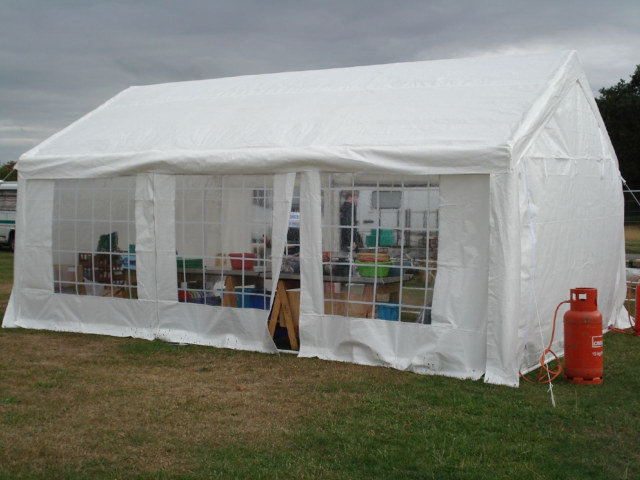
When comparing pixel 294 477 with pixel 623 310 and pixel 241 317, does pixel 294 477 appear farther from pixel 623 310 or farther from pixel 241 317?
pixel 623 310

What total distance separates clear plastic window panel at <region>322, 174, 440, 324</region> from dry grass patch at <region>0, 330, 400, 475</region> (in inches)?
25.8

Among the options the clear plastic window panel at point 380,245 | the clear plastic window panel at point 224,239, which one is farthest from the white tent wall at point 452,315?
the clear plastic window panel at point 224,239

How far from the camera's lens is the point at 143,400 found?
6328 millimetres

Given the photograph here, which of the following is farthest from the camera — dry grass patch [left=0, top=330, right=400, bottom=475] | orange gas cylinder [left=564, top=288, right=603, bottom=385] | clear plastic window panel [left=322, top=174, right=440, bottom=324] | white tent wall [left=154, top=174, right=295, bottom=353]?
white tent wall [left=154, top=174, right=295, bottom=353]

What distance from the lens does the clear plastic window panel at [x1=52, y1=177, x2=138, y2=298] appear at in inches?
361

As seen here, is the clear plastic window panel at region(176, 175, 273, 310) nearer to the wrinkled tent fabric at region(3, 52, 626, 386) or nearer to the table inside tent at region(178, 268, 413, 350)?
the table inside tent at region(178, 268, 413, 350)

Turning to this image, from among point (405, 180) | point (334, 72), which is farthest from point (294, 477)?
point (334, 72)

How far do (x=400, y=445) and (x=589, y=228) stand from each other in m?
4.54

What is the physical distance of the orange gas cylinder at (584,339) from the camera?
263 inches

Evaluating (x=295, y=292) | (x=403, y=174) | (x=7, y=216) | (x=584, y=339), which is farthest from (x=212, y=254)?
(x=7, y=216)

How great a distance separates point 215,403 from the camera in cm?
624

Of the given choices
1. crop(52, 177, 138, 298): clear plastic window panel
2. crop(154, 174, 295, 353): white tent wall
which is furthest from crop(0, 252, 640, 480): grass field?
crop(52, 177, 138, 298): clear plastic window panel

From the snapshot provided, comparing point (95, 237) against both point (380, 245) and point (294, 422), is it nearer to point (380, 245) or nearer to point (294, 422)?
point (380, 245)

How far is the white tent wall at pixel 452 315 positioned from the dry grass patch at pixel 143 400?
0.30 metres
